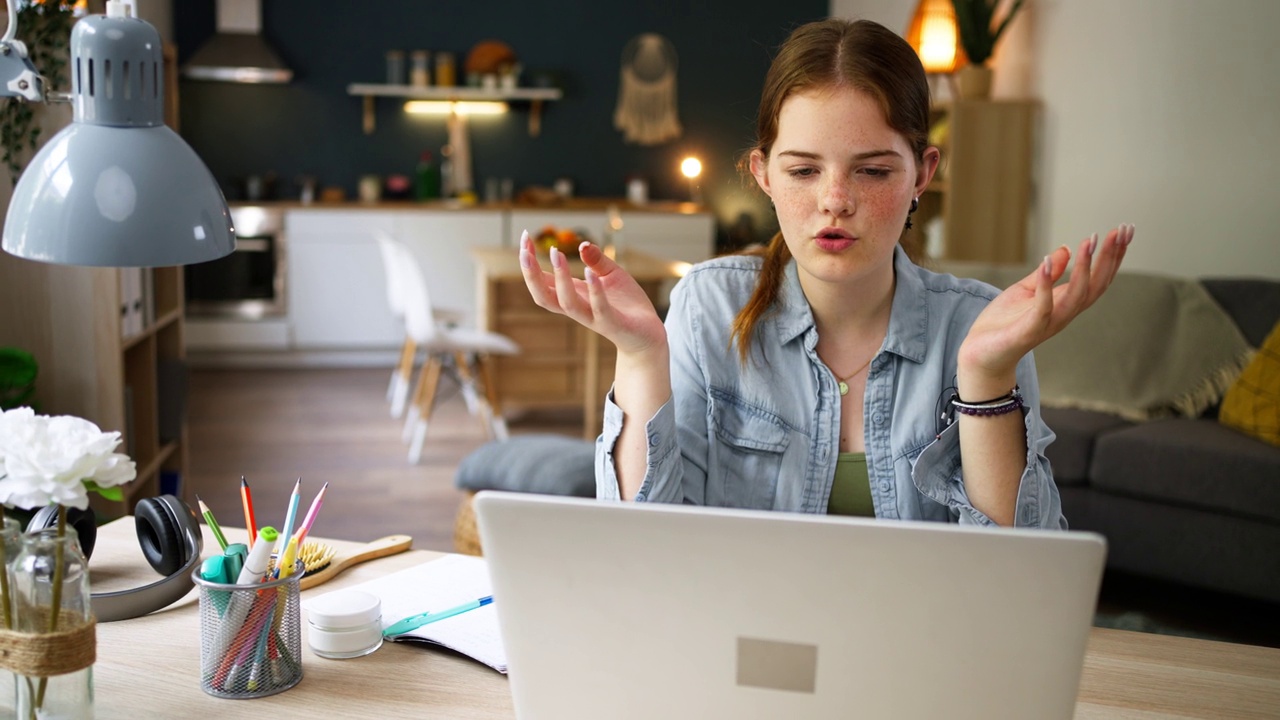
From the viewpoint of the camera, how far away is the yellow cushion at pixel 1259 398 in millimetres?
2943

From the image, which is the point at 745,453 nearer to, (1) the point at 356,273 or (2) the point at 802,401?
(2) the point at 802,401

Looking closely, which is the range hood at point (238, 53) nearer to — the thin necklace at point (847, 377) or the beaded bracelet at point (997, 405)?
the thin necklace at point (847, 377)

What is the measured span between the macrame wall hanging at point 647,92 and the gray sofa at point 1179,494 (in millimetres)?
4448

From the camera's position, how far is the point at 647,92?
7.24 m

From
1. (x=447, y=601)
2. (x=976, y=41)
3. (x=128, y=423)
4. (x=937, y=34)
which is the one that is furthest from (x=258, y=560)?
(x=937, y=34)

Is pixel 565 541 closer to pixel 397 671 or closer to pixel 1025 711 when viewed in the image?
pixel 1025 711

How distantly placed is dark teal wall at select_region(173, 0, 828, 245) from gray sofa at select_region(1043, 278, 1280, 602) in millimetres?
3990

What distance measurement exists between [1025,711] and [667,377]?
1.98 feet

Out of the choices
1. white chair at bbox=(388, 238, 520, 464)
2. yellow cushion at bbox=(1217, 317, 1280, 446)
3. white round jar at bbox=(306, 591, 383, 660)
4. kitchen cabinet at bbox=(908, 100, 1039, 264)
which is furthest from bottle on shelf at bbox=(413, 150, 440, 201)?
white round jar at bbox=(306, 591, 383, 660)

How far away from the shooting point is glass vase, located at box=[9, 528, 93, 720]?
0.92 m

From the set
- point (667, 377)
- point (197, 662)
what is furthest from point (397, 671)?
point (667, 377)

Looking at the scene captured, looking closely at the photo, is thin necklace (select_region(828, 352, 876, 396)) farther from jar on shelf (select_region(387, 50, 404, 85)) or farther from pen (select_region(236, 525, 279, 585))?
jar on shelf (select_region(387, 50, 404, 85))

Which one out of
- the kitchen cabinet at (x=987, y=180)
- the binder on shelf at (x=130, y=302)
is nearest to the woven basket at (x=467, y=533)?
the binder on shelf at (x=130, y=302)

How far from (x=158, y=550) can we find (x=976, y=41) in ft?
14.4
